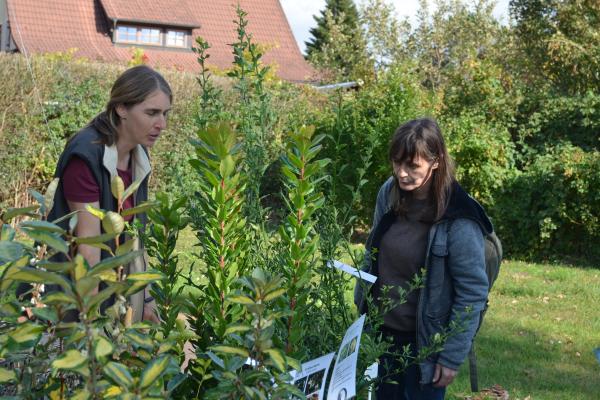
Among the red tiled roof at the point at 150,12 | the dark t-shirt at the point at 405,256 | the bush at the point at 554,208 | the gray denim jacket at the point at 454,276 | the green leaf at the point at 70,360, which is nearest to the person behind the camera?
the green leaf at the point at 70,360

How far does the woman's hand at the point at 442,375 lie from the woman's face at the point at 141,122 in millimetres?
1386

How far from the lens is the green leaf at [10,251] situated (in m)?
1.22

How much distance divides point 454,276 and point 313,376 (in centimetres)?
129

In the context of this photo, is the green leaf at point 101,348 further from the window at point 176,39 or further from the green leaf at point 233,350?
the window at point 176,39

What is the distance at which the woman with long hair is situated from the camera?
268 centimetres

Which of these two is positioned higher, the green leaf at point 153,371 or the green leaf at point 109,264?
the green leaf at point 109,264

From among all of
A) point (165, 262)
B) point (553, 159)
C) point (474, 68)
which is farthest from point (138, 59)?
point (165, 262)

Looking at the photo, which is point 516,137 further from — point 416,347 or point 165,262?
point 165,262

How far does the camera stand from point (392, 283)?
3166mm

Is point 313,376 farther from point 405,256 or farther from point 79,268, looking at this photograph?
point 405,256

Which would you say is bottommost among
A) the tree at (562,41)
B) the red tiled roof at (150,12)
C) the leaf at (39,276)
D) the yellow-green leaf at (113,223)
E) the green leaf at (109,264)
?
the leaf at (39,276)

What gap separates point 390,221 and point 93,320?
6.72 ft

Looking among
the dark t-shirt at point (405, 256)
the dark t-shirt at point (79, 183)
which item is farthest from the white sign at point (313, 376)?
the dark t-shirt at point (405, 256)

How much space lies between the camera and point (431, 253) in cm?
303
